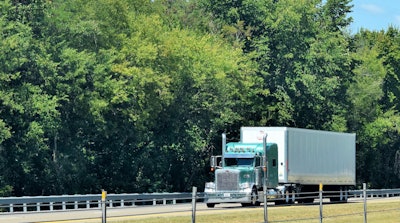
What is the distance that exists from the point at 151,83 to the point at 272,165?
17835mm

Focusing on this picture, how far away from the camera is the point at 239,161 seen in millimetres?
44438

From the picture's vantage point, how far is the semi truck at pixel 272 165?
142 ft

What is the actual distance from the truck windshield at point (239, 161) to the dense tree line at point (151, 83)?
13696 mm

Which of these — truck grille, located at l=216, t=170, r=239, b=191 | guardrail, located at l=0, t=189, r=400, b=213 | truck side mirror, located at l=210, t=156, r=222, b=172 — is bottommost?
guardrail, located at l=0, t=189, r=400, b=213

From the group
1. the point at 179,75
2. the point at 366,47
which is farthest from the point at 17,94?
the point at 366,47

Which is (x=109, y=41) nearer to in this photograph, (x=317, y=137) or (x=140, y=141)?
(x=140, y=141)

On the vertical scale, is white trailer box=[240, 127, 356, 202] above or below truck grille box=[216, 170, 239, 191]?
above

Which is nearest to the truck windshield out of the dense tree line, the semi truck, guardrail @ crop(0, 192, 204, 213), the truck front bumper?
the semi truck

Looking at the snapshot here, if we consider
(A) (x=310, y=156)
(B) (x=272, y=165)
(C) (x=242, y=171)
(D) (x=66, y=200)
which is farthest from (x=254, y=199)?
(D) (x=66, y=200)

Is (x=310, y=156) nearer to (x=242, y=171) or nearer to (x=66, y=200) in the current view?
(x=242, y=171)

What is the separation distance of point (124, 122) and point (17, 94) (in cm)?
920

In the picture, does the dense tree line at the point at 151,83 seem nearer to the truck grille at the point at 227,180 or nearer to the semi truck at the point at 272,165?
the semi truck at the point at 272,165

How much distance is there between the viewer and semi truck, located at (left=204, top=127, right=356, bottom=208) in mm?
43312

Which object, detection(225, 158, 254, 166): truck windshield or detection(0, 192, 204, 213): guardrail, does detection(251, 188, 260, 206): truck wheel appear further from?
detection(0, 192, 204, 213): guardrail
